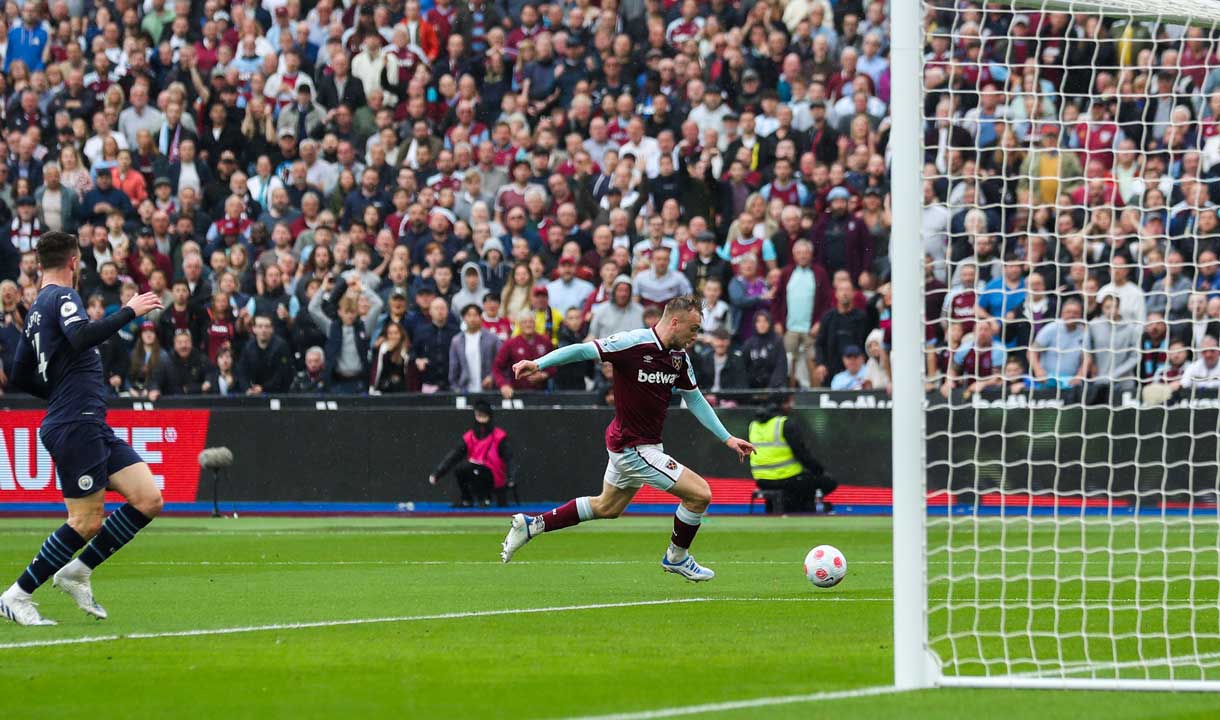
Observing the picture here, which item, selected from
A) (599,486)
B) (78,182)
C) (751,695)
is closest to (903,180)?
(751,695)

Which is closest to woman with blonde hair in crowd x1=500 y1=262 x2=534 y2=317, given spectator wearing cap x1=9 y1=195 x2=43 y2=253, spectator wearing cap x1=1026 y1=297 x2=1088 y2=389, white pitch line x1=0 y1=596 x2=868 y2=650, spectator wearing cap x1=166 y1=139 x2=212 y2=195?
spectator wearing cap x1=166 y1=139 x2=212 y2=195

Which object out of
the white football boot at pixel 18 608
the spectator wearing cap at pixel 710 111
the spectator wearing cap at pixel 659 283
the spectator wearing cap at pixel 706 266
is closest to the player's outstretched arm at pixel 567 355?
the white football boot at pixel 18 608

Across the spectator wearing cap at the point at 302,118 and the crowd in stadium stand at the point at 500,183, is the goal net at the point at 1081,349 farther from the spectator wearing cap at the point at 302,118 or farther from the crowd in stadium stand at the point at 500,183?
the spectator wearing cap at the point at 302,118

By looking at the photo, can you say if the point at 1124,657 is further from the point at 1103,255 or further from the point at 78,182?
the point at 78,182

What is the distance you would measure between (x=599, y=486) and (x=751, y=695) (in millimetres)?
13925

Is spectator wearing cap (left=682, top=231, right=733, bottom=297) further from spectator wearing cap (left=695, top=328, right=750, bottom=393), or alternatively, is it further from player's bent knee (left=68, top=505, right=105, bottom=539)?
player's bent knee (left=68, top=505, right=105, bottom=539)

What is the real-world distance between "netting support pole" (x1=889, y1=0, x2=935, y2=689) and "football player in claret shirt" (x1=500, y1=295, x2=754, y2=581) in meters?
4.80

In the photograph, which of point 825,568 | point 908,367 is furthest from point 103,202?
point 908,367

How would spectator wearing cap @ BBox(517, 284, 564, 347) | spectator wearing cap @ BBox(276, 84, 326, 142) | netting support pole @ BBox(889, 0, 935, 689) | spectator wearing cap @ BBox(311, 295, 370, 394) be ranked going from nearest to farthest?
1. netting support pole @ BBox(889, 0, 935, 689)
2. spectator wearing cap @ BBox(517, 284, 564, 347)
3. spectator wearing cap @ BBox(311, 295, 370, 394)
4. spectator wearing cap @ BBox(276, 84, 326, 142)

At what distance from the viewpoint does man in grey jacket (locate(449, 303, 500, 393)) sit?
22.5 meters

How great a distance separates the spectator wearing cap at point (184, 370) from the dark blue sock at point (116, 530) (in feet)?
44.1

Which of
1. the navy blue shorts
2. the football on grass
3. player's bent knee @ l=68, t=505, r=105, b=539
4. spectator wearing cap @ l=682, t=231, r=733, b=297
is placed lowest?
the football on grass

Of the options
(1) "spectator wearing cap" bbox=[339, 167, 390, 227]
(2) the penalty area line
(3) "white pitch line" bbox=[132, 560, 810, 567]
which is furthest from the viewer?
(1) "spectator wearing cap" bbox=[339, 167, 390, 227]

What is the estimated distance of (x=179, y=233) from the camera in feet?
84.1
